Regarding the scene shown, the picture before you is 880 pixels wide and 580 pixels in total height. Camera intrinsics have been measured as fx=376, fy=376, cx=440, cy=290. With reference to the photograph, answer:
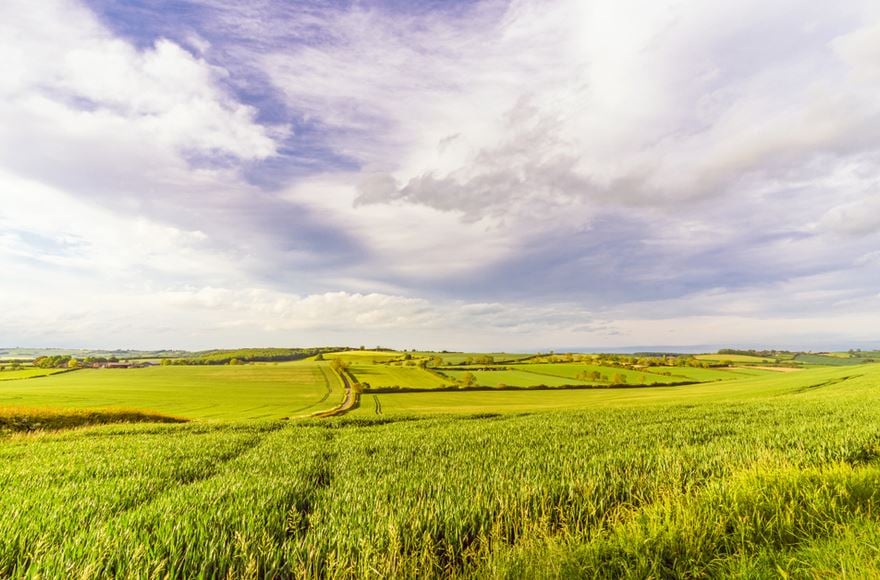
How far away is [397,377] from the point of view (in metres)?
105

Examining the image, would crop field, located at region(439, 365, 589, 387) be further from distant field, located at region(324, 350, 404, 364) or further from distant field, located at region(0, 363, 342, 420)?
distant field, located at region(324, 350, 404, 364)

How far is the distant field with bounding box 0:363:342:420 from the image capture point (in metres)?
59.4

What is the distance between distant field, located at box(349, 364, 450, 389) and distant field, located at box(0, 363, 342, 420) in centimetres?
941

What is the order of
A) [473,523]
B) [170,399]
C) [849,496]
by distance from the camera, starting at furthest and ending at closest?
[170,399] < [849,496] < [473,523]

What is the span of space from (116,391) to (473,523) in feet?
326

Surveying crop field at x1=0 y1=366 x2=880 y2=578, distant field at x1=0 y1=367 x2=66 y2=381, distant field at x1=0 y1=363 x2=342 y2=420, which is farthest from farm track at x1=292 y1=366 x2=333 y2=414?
distant field at x1=0 y1=367 x2=66 y2=381

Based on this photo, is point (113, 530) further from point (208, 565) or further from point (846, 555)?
point (846, 555)

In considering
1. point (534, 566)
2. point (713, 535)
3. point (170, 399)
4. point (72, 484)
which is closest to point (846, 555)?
point (713, 535)

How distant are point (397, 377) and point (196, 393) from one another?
4721cm

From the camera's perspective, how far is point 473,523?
579 centimetres

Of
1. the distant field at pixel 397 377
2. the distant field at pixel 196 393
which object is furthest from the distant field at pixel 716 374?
the distant field at pixel 196 393

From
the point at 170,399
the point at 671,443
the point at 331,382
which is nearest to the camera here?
the point at 671,443

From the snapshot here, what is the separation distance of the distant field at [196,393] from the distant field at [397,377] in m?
9.41

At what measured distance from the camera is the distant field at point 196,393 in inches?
2340
